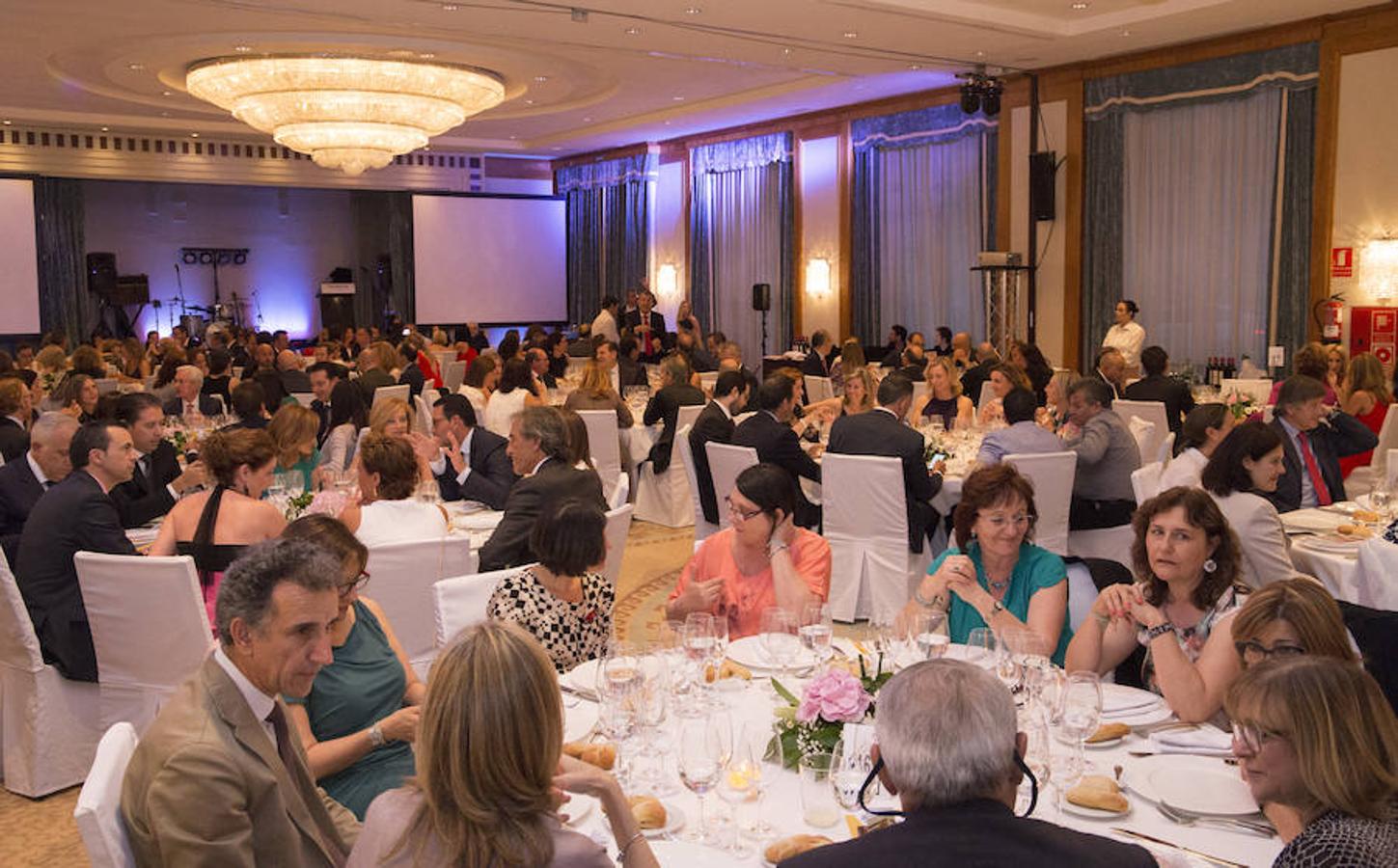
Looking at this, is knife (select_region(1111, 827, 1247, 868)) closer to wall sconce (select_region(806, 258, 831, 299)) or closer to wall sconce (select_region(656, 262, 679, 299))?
wall sconce (select_region(806, 258, 831, 299))

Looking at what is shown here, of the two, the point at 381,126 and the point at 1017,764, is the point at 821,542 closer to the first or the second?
the point at 1017,764

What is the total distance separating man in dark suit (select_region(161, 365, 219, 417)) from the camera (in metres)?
9.31

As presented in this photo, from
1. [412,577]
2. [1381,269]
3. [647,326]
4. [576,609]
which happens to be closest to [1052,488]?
[412,577]

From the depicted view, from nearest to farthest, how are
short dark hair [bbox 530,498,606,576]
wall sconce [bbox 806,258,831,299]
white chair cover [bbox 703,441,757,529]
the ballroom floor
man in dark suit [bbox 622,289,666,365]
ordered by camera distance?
short dark hair [bbox 530,498,606,576] → the ballroom floor → white chair cover [bbox 703,441,757,529] → wall sconce [bbox 806,258,831,299] → man in dark suit [bbox 622,289,666,365]

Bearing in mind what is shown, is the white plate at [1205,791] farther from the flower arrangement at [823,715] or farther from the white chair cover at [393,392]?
the white chair cover at [393,392]

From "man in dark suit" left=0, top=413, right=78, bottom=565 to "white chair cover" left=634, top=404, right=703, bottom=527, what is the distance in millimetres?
4644

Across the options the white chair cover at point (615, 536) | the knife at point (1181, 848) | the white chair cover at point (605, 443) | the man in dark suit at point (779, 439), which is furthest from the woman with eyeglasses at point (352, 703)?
the white chair cover at point (605, 443)

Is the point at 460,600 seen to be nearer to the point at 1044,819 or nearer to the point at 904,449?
the point at 1044,819

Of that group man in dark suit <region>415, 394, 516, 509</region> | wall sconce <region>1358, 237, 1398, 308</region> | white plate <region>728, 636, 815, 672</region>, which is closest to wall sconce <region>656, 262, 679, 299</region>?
wall sconce <region>1358, 237, 1398, 308</region>

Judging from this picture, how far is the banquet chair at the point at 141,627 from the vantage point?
4.12 meters

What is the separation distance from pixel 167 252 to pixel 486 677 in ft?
70.6

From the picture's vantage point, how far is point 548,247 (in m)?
21.8

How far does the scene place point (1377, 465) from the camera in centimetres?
739

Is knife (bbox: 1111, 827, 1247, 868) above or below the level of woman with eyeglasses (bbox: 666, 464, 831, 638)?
below
